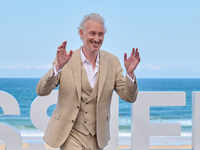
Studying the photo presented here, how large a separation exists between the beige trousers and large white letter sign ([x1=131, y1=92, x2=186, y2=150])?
2.09 metres

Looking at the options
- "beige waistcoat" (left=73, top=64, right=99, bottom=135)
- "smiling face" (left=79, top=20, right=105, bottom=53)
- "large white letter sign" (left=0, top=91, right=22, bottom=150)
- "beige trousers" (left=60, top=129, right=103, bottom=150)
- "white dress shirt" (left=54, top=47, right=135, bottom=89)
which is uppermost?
"smiling face" (left=79, top=20, right=105, bottom=53)

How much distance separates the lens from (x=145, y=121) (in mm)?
5016

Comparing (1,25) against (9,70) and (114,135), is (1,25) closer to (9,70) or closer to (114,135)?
(9,70)

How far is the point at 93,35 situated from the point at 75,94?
1.63 feet

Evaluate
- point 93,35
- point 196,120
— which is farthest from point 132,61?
point 196,120

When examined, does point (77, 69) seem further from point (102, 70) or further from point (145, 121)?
point (145, 121)

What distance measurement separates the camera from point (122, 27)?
122 ft

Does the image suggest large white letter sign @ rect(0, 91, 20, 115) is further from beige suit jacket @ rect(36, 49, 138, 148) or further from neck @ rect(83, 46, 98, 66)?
neck @ rect(83, 46, 98, 66)

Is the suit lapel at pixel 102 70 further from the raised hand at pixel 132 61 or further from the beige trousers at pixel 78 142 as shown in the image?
the beige trousers at pixel 78 142

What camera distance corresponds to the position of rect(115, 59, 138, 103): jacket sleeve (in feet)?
9.38

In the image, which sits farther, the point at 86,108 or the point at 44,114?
the point at 44,114

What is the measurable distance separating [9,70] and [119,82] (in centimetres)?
3408

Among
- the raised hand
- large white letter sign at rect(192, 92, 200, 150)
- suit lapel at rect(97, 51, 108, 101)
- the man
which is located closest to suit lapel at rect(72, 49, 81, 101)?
the man

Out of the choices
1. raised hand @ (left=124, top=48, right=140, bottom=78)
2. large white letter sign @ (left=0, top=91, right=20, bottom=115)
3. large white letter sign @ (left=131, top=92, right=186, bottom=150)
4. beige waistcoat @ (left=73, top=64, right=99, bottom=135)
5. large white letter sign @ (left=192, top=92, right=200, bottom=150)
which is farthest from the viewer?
large white letter sign @ (left=192, top=92, right=200, bottom=150)
